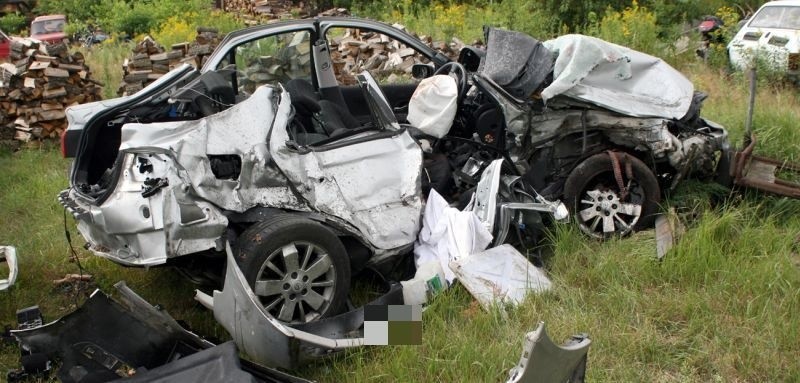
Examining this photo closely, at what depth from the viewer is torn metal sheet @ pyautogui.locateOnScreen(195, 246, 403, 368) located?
3.32m

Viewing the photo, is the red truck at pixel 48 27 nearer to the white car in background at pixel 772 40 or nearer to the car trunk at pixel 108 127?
the car trunk at pixel 108 127

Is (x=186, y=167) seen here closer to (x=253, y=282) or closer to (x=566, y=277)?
(x=253, y=282)

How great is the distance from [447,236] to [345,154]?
889 mm

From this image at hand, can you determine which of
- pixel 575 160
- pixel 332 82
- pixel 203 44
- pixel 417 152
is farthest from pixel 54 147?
pixel 575 160

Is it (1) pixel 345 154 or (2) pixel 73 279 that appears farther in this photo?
(2) pixel 73 279

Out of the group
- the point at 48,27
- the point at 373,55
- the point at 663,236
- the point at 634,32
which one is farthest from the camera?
the point at 48,27

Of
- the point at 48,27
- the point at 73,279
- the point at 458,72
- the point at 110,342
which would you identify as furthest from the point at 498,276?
the point at 48,27

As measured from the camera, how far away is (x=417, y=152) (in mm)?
4703

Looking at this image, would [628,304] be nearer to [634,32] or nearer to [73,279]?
[73,279]

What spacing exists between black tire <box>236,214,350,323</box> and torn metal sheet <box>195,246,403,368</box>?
26 cm

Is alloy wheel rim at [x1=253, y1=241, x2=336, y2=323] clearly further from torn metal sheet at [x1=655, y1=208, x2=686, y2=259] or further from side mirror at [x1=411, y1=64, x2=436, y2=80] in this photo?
side mirror at [x1=411, y1=64, x2=436, y2=80]

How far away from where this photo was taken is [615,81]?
538 cm

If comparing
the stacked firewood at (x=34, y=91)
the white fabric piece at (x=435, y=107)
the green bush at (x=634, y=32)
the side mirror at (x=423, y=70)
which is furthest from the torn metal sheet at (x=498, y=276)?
the green bush at (x=634, y=32)

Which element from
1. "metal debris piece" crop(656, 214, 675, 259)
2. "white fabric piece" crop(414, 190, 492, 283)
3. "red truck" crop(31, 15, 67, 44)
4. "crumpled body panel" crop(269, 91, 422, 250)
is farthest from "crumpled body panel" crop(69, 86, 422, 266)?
"red truck" crop(31, 15, 67, 44)
